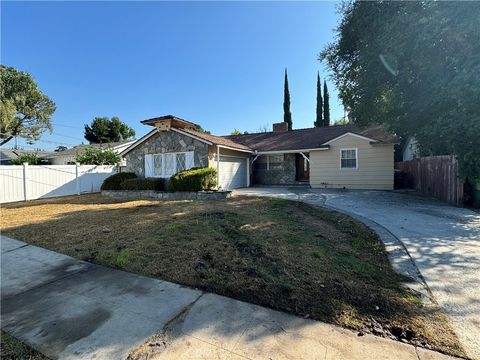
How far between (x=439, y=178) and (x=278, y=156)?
9.13 meters

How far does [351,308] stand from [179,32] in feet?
43.1

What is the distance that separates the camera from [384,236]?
17.2 ft

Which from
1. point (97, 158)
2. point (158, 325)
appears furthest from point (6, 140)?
point (158, 325)

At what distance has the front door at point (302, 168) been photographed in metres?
17.3

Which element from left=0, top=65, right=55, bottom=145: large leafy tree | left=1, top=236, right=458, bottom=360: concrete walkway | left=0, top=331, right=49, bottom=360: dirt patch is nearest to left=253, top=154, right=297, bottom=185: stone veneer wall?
left=1, top=236, right=458, bottom=360: concrete walkway

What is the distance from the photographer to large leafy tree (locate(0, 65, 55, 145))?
82.2 ft

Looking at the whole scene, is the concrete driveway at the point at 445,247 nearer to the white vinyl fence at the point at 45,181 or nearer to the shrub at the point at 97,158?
the white vinyl fence at the point at 45,181

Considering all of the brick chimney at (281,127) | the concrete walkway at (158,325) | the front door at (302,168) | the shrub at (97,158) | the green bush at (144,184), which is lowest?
the concrete walkway at (158,325)

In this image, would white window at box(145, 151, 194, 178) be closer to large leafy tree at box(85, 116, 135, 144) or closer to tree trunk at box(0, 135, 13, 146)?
tree trunk at box(0, 135, 13, 146)

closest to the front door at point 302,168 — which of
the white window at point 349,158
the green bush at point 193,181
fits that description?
the white window at point 349,158

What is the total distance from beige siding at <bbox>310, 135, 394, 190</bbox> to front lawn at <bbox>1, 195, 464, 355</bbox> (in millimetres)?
7999

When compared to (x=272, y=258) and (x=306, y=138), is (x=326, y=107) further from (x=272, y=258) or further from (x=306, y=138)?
(x=272, y=258)

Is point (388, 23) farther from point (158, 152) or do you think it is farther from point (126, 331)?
point (158, 152)

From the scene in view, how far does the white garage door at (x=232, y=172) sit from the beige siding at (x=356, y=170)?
4405mm
